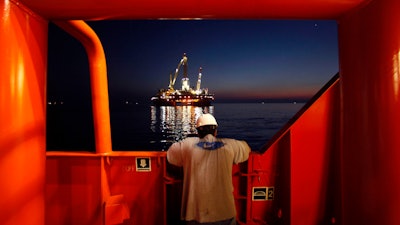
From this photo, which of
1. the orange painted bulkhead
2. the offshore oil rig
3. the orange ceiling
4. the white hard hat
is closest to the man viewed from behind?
the white hard hat

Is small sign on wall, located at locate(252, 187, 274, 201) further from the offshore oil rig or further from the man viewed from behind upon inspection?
the offshore oil rig

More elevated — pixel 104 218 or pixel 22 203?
pixel 22 203

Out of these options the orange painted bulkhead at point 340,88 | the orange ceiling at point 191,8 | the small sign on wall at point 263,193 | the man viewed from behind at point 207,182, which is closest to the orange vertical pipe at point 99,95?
the orange painted bulkhead at point 340,88

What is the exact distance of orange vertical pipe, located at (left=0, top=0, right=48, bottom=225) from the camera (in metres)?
2.16

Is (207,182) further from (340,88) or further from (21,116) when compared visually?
(21,116)

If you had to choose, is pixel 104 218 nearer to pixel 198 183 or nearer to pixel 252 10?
pixel 198 183

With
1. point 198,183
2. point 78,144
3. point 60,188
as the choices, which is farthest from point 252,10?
point 78,144

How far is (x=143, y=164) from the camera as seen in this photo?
3.99m

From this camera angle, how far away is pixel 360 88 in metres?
2.12

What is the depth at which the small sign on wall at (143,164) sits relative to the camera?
3.97 m

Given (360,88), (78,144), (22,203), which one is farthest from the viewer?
(78,144)

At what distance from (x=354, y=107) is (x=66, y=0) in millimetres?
2301

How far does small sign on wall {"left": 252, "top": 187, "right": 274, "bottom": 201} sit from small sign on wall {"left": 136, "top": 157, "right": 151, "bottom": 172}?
145 cm

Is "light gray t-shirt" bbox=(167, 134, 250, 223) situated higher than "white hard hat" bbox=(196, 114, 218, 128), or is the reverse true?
"white hard hat" bbox=(196, 114, 218, 128)
